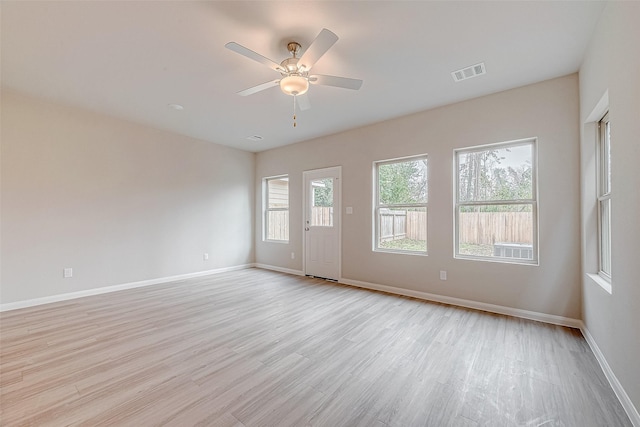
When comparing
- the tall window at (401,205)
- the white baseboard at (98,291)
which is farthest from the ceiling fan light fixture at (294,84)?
the white baseboard at (98,291)

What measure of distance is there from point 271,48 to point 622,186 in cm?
293

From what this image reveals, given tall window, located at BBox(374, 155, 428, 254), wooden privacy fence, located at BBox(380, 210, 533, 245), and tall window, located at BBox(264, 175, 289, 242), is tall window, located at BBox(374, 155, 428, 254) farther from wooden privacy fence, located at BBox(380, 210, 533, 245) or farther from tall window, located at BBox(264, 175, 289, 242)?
tall window, located at BBox(264, 175, 289, 242)

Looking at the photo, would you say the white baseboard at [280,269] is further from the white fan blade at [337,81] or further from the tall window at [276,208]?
the white fan blade at [337,81]

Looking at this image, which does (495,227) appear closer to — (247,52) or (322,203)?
(322,203)

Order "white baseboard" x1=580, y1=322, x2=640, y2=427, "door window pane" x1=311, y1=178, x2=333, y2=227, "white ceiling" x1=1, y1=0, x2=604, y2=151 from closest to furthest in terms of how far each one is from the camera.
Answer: "white baseboard" x1=580, y1=322, x2=640, y2=427
"white ceiling" x1=1, y1=0, x2=604, y2=151
"door window pane" x1=311, y1=178, x2=333, y2=227

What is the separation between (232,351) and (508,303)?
3.21 meters

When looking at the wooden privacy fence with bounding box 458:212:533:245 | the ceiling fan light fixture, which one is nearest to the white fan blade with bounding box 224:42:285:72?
the ceiling fan light fixture

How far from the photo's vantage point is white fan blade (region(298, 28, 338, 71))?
195 centimetres

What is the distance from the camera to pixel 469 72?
2922mm

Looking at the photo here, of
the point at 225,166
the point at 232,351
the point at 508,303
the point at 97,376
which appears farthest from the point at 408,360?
the point at 225,166

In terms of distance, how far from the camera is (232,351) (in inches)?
93.8

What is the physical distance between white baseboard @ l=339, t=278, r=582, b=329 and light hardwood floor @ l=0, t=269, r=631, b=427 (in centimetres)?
15

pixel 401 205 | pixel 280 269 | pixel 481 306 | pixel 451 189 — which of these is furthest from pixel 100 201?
pixel 481 306

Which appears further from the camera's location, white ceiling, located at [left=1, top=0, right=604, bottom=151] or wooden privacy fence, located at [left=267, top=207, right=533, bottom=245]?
wooden privacy fence, located at [left=267, top=207, right=533, bottom=245]
